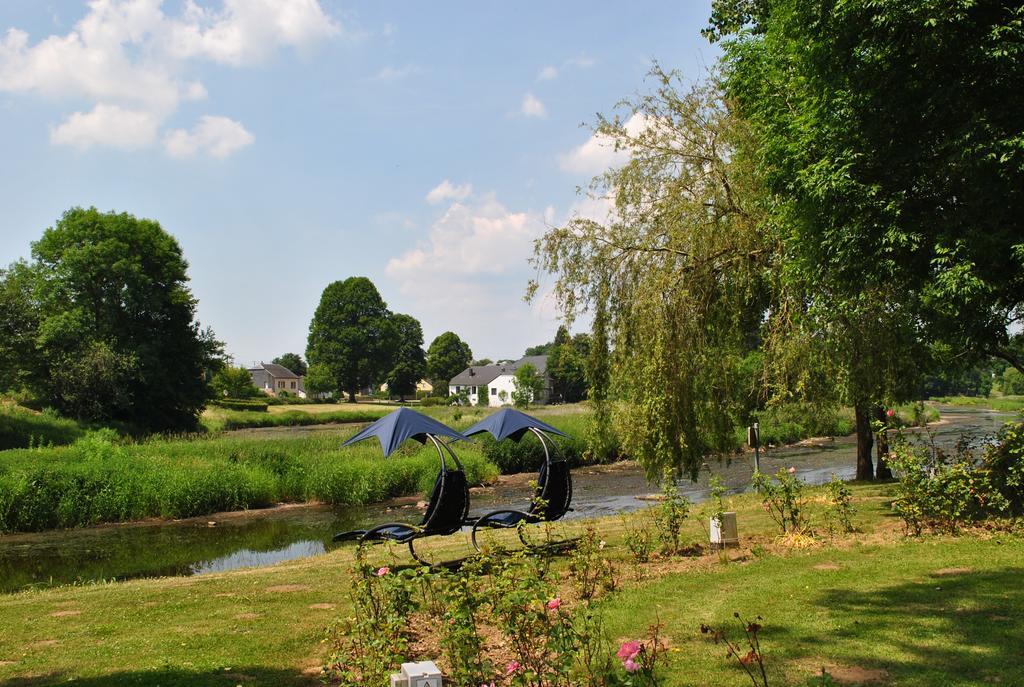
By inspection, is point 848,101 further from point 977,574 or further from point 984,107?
point 977,574

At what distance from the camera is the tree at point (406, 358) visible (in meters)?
109

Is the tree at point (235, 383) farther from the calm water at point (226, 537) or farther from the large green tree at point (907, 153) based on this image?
the large green tree at point (907, 153)

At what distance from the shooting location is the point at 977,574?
8.13 metres

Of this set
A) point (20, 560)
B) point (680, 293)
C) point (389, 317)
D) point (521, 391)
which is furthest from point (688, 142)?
point (389, 317)

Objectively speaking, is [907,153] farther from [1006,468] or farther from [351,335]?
[351,335]

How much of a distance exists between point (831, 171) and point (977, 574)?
5.33 meters

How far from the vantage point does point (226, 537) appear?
1961 cm

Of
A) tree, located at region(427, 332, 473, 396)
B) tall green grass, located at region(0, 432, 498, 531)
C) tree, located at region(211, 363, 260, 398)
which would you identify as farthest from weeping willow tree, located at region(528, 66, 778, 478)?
tree, located at region(427, 332, 473, 396)

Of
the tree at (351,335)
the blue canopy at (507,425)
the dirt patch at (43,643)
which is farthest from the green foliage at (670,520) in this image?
the tree at (351,335)

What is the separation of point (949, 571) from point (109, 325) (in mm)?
48720

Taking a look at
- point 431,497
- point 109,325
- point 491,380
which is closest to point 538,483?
point 431,497

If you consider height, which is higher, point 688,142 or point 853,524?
point 688,142

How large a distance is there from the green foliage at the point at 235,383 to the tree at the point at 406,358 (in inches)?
898

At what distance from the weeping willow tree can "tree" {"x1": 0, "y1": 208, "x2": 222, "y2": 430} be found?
121 ft
